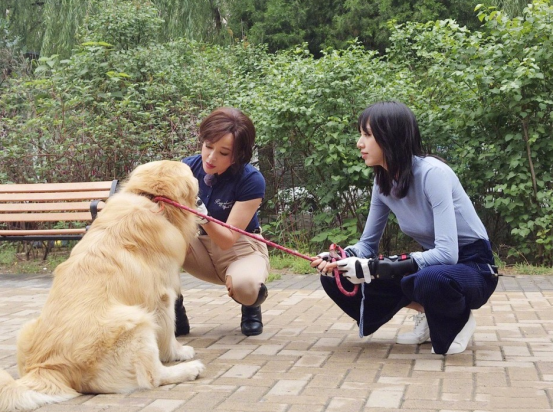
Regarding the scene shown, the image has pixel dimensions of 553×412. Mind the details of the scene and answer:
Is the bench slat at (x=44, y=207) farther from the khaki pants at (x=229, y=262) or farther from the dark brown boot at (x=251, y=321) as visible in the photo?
the dark brown boot at (x=251, y=321)

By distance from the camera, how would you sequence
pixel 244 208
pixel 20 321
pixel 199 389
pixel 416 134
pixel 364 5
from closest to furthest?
pixel 199 389
pixel 416 134
pixel 244 208
pixel 20 321
pixel 364 5

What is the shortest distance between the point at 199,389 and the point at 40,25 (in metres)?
18.0

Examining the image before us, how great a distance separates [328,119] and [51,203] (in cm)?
314

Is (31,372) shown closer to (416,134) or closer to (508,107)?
(416,134)

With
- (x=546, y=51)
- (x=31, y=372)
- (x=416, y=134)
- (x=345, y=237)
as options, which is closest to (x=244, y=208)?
(x=416, y=134)

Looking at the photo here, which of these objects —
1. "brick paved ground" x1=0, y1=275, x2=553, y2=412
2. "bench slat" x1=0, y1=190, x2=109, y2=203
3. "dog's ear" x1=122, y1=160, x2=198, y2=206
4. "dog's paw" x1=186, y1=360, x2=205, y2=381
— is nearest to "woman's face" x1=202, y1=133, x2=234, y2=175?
"dog's ear" x1=122, y1=160, x2=198, y2=206

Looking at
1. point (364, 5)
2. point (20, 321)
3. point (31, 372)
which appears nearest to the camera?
point (31, 372)

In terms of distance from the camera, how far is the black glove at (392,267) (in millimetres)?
4070

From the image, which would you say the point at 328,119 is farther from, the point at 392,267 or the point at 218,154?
the point at 392,267

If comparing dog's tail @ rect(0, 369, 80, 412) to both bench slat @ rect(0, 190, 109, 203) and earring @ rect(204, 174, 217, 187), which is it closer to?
earring @ rect(204, 174, 217, 187)

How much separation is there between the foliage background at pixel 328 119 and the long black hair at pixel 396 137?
10.6ft

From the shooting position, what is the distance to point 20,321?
219 inches

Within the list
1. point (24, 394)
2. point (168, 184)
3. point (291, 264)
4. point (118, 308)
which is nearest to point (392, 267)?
point (168, 184)

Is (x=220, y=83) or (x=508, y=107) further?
(x=220, y=83)
